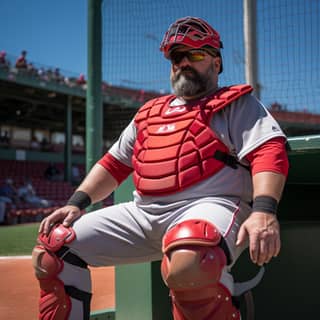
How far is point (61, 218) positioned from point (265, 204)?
34.7 inches

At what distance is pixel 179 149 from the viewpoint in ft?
5.60

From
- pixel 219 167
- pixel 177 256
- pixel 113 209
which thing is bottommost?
pixel 177 256

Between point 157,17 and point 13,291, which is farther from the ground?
point 157,17

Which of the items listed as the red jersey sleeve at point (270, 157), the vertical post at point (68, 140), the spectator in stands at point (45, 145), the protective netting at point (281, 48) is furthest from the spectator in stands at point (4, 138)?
the red jersey sleeve at point (270, 157)

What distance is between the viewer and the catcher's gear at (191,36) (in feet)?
5.91

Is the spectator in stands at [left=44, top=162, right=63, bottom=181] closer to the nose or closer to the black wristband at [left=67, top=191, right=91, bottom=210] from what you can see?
the black wristband at [left=67, top=191, right=91, bottom=210]

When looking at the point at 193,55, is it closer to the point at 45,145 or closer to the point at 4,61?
the point at 4,61

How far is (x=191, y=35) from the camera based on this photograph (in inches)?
71.0

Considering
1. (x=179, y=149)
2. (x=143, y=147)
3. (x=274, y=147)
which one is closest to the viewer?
(x=274, y=147)

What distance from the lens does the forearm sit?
207 cm

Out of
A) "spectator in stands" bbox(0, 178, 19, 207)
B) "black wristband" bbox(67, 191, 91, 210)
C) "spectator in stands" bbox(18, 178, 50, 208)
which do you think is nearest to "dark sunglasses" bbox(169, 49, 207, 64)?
"black wristband" bbox(67, 191, 91, 210)

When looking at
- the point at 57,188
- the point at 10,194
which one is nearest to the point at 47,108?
the point at 57,188

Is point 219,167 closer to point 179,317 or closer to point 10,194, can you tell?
point 179,317

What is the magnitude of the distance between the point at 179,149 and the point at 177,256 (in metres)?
0.47
